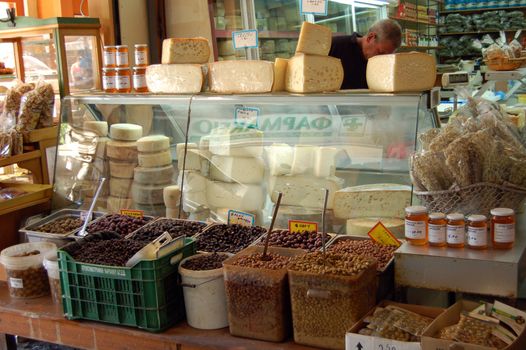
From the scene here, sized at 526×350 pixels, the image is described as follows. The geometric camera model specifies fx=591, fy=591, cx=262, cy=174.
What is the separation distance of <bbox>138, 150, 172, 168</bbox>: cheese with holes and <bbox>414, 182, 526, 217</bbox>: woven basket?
147 centimetres

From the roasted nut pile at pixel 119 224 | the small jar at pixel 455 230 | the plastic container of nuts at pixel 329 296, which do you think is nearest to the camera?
the plastic container of nuts at pixel 329 296

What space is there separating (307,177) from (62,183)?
52.9 inches

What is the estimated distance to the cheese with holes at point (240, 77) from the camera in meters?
2.71

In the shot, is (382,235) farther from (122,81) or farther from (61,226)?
(122,81)

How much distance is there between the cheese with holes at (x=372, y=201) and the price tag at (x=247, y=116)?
55 cm

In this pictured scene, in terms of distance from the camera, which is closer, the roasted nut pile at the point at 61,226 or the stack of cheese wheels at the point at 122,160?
the roasted nut pile at the point at 61,226

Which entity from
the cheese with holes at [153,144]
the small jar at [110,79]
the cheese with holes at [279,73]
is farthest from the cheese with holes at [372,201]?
the small jar at [110,79]

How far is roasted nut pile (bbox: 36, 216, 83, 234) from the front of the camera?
2.63 meters

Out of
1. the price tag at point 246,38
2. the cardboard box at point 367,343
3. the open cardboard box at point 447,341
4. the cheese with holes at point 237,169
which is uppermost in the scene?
the price tag at point 246,38

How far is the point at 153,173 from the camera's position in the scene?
117 inches

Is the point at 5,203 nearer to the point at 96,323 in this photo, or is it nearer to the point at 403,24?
the point at 96,323

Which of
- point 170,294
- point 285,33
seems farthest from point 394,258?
point 285,33

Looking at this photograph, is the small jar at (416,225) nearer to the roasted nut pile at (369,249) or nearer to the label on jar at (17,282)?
the roasted nut pile at (369,249)

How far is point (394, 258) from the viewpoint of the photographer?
189 cm
